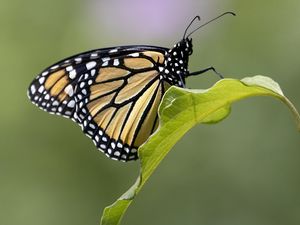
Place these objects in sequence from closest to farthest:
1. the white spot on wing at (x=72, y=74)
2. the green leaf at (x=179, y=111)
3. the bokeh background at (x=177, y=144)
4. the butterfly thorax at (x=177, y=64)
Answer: the green leaf at (x=179, y=111) < the butterfly thorax at (x=177, y=64) < the white spot on wing at (x=72, y=74) < the bokeh background at (x=177, y=144)

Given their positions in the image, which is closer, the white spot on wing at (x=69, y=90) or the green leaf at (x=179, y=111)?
the green leaf at (x=179, y=111)

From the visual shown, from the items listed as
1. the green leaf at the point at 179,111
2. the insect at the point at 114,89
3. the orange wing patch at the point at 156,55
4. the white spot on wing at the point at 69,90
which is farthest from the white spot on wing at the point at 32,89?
the green leaf at the point at 179,111

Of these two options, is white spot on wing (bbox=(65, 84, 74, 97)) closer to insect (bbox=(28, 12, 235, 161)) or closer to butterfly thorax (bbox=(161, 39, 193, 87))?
insect (bbox=(28, 12, 235, 161))

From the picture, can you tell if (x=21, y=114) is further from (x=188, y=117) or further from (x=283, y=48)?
(x=188, y=117)

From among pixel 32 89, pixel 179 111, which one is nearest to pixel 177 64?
pixel 32 89

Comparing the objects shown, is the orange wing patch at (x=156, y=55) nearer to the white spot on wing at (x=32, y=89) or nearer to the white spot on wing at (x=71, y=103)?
the white spot on wing at (x=71, y=103)

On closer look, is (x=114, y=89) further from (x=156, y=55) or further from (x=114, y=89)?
(x=156, y=55)
